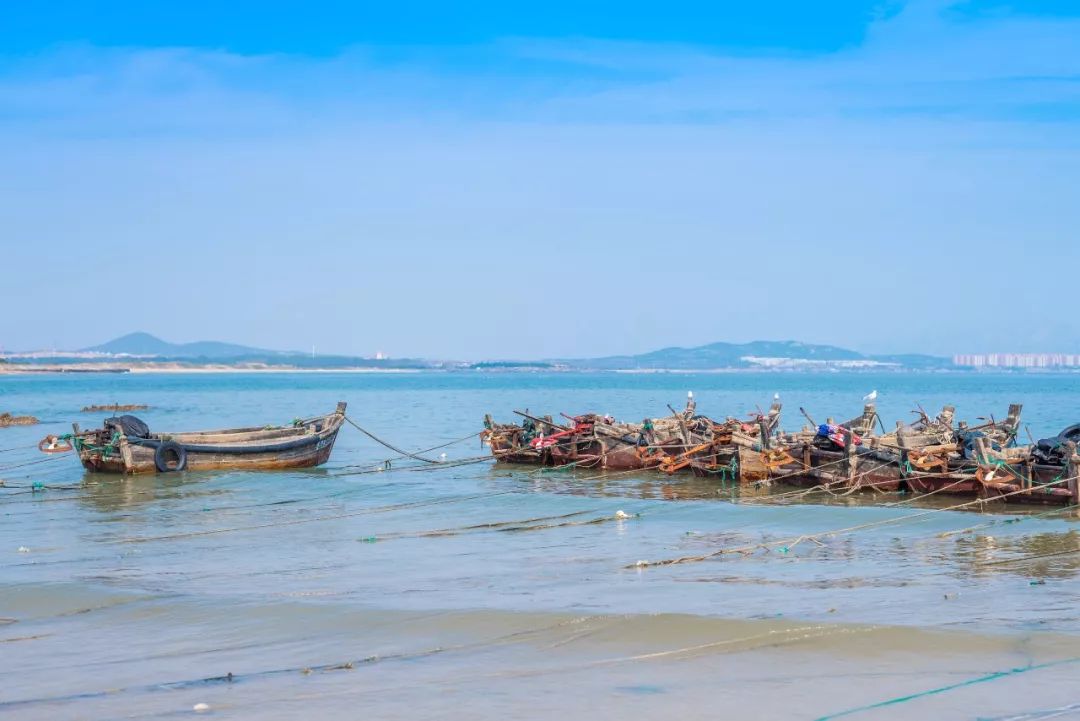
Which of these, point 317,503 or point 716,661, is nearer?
point 716,661

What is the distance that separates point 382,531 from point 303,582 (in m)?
5.29

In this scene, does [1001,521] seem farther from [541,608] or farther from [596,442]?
[596,442]

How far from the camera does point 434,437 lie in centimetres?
4769

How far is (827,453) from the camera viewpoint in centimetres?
2434

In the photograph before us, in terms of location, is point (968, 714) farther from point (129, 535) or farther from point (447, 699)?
point (129, 535)

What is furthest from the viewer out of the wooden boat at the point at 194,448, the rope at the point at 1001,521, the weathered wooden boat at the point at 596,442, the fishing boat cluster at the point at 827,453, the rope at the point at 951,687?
the wooden boat at the point at 194,448

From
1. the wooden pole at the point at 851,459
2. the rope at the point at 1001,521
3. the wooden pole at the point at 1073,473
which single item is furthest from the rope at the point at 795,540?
the wooden pole at the point at 851,459

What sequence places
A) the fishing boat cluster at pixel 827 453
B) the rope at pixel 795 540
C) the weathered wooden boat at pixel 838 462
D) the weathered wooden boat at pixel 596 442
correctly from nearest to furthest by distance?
the rope at pixel 795 540 < the fishing boat cluster at pixel 827 453 < the weathered wooden boat at pixel 838 462 < the weathered wooden boat at pixel 596 442

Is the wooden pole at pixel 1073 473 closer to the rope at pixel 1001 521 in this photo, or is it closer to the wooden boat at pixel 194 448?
the rope at pixel 1001 521

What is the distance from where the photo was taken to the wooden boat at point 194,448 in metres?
28.6

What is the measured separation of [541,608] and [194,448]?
18754 millimetres

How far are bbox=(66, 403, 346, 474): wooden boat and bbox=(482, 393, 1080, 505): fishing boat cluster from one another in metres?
5.02

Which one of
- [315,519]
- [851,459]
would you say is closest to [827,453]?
[851,459]

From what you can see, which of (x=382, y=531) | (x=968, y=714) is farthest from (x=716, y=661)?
(x=382, y=531)
